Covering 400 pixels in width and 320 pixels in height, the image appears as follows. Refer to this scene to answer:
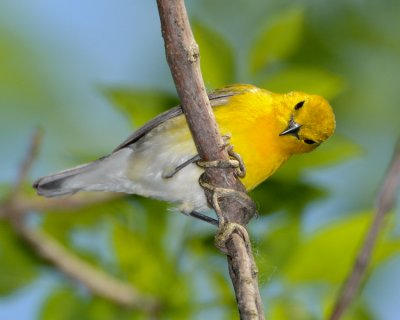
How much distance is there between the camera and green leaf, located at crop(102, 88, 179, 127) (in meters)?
3.64

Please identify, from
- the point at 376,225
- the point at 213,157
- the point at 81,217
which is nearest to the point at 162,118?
the point at 81,217

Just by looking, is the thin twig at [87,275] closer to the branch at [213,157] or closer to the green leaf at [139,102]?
the green leaf at [139,102]

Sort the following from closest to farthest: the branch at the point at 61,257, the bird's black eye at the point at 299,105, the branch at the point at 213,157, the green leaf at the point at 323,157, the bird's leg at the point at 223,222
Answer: the branch at the point at 213,157 < the bird's leg at the point at 223,222 < the green leaf at the point at 323,157 < the branch at the point at 61,257 < the bird's black eye at the point at 299,105

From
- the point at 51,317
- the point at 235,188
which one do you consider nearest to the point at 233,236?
the point at 235,188

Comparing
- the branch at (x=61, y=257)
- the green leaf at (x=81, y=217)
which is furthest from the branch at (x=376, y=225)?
the green leaf at (x=81, y=217)

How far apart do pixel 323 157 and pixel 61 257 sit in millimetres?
1376

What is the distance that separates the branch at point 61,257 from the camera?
3.88m

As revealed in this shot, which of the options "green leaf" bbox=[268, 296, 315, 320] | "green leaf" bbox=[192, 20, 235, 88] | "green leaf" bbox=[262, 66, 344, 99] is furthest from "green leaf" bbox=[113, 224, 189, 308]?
"green leaf" bbox=[262, 66, 344, 99]

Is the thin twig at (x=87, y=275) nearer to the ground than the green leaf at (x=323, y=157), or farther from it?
nearer to the ground

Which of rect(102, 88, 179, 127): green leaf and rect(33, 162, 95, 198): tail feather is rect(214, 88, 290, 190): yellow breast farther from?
rect(33, 162, 95, 198): tail feather

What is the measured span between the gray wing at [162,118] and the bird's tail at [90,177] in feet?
0.50

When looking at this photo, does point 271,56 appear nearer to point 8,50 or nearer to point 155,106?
point 155,106

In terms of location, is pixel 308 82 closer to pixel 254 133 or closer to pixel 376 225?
pixel 254 133

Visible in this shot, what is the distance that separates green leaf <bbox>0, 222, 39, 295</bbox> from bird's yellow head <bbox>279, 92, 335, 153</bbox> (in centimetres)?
141
